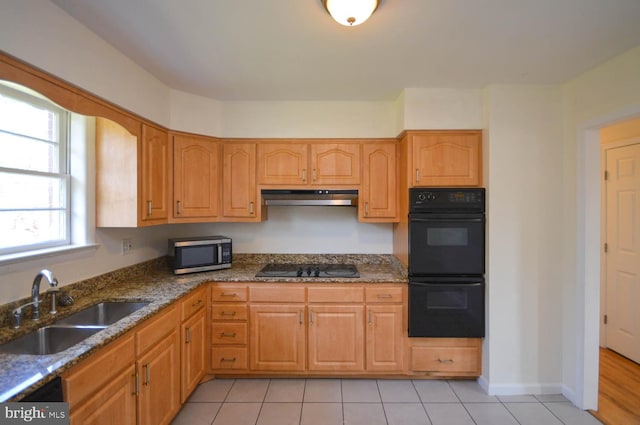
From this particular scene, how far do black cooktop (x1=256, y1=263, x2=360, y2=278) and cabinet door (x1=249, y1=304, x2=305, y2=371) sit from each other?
0.27m

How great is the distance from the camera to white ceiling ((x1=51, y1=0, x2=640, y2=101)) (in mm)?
1442

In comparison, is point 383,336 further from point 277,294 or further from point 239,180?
point 239,180

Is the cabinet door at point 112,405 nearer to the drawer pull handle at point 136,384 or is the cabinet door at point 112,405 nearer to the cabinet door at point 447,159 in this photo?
the drawer pull handle at point 136,384

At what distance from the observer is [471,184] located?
2.38 meters

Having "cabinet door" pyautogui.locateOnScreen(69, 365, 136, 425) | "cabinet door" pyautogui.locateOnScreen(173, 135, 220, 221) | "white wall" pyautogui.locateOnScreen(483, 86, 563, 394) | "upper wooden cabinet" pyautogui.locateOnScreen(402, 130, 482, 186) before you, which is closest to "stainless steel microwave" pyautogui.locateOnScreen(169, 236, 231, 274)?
"cabinet door" pyautogui.locateOnScreen(173, 135, 220, 221)

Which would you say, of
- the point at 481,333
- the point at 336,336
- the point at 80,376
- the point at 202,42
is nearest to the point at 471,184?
the point at 481,333

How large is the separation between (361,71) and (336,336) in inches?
82.9

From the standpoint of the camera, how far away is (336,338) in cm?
239

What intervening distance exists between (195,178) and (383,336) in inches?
84.0

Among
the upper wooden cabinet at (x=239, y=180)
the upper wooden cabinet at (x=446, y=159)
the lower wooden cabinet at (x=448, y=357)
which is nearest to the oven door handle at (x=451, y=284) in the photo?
the lower wooden cabinet at (x=448, y=357)

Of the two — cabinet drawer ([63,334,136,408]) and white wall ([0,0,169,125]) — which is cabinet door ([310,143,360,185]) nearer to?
white wall ([0,0,169,125])

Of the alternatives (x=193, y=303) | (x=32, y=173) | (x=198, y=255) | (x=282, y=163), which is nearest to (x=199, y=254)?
(x=198, y=255)

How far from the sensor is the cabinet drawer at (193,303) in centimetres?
206

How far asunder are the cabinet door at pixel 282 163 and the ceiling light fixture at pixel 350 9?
4.39 ft
